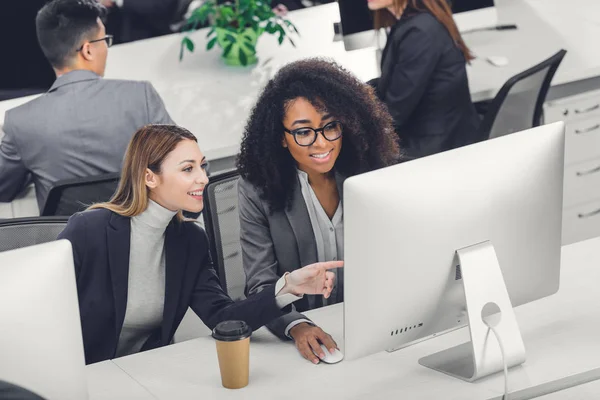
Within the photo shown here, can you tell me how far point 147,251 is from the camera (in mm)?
2574

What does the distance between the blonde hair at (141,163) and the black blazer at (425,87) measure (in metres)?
1.45

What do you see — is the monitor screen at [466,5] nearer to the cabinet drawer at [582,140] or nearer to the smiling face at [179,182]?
the cabinet drawer at [582,140]

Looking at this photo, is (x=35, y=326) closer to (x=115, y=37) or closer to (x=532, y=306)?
(x=532, y=306)

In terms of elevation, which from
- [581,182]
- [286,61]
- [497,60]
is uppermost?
[286,61]

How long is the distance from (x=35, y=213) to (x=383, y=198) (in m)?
1.95

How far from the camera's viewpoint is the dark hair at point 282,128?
2703 mm

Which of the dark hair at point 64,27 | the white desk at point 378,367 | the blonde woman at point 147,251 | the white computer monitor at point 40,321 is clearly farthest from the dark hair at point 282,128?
the dark hair at point 64,27

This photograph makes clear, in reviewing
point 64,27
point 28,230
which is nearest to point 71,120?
point 64,27

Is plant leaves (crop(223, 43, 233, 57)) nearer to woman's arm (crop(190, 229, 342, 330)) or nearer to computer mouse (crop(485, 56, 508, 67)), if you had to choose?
computer mouse (crop(485, 56, 508, 67))

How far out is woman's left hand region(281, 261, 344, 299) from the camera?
2.26 meters

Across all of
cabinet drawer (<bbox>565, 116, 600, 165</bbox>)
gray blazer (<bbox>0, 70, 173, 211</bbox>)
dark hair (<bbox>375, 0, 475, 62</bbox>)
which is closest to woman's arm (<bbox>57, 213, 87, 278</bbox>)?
gray blazer (<bbox>0, 70, 173, 211</bbox>)

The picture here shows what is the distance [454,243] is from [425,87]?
6.10ft

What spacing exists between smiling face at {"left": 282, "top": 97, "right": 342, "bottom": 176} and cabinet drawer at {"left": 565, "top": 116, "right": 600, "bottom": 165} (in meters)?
1.79

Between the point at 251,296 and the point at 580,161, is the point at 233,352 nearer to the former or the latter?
the point at 251,296
